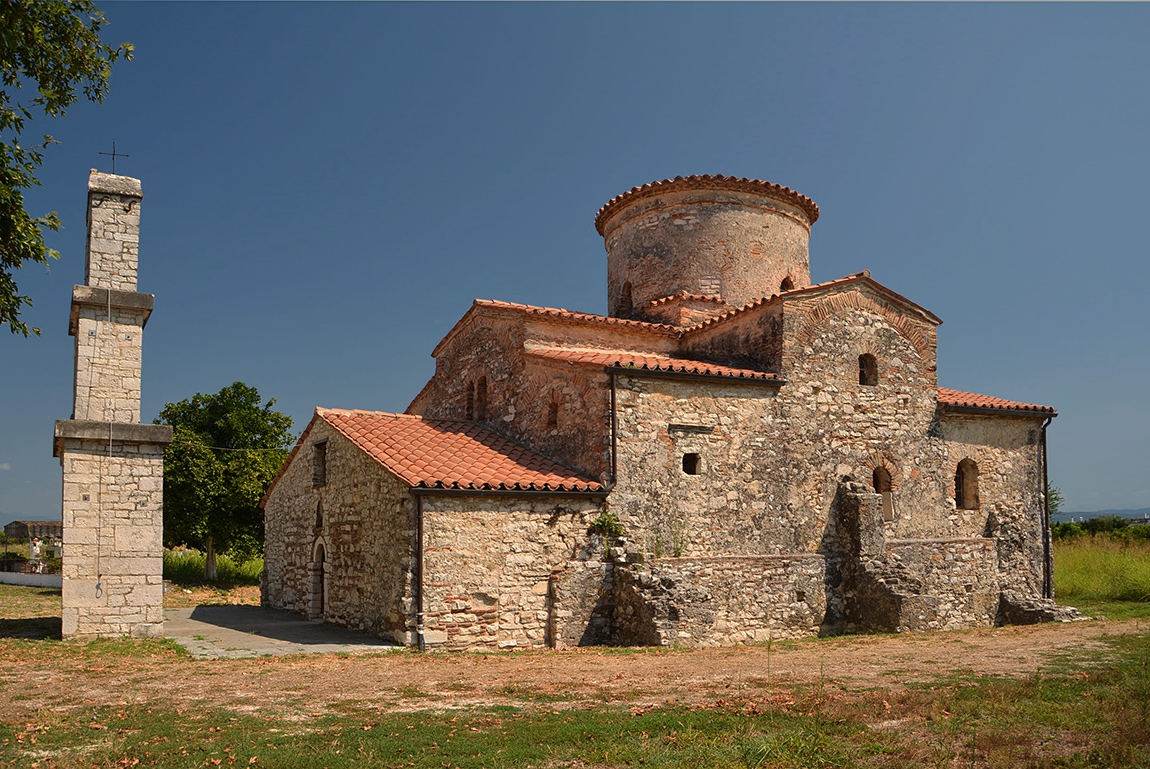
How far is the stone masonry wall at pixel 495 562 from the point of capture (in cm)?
1221

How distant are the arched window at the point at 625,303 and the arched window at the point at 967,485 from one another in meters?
7.99

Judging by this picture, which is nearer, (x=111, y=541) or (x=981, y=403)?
(x=111, y=541)

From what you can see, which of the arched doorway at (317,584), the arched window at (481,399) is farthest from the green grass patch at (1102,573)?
the arched doorway at (317,584)

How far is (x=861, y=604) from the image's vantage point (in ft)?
47.3

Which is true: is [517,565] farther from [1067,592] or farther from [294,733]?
[1067,592]

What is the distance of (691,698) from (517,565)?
205 inches

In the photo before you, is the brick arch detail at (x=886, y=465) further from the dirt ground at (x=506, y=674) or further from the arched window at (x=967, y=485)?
the dirt ground at (x=506, y=674)

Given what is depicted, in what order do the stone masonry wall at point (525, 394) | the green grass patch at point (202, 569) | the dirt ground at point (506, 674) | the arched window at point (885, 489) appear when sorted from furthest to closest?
the green grass patch at point (202, 569)
the arched window at point (885, 489)
the stone masonry wall at point (525, 394)
the dirt ground at point (506, 674)

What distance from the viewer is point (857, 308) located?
16.3 m

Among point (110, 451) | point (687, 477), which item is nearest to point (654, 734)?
point (687, 477)

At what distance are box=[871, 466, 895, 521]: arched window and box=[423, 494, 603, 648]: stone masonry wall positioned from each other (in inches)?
244

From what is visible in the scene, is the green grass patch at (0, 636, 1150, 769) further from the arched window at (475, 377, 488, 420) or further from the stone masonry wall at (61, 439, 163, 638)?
the arched window at (475, 377, 488, 420)

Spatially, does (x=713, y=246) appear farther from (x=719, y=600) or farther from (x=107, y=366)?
(x=107, y=366)

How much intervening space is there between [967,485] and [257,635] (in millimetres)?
14055
